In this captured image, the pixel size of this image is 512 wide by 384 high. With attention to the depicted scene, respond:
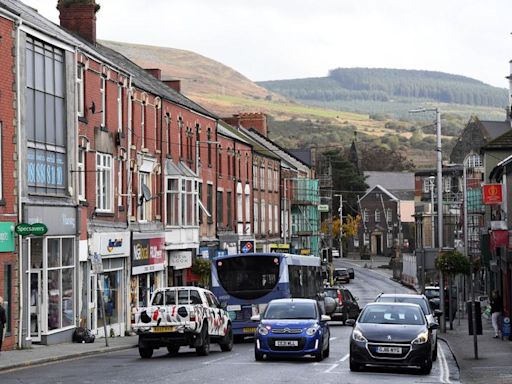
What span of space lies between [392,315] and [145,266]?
842 inches

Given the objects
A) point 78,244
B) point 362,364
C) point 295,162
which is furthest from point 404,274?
point 362,364

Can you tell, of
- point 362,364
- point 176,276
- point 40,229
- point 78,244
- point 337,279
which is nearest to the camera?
point 362,364

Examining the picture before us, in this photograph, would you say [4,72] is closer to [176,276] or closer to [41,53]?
[41,53]

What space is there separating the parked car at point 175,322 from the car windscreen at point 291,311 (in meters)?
2.04

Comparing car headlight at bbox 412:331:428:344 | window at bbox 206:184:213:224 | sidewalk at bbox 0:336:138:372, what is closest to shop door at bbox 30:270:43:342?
sidewalk at bbox 0:336:138:372

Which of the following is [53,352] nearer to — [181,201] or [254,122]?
[181,201]

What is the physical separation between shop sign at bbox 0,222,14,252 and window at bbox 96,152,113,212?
9071 millimetres

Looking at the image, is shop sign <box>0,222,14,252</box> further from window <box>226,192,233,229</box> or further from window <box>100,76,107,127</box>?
window <box>226,192,233,229</box>

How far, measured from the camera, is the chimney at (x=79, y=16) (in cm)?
4538

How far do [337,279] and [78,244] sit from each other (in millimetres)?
70257

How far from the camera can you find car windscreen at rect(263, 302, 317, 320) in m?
27.9

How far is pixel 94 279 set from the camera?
39.4m

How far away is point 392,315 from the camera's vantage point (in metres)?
25.8

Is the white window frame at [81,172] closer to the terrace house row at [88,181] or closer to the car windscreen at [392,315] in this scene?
the terrace house row at [88,181]
